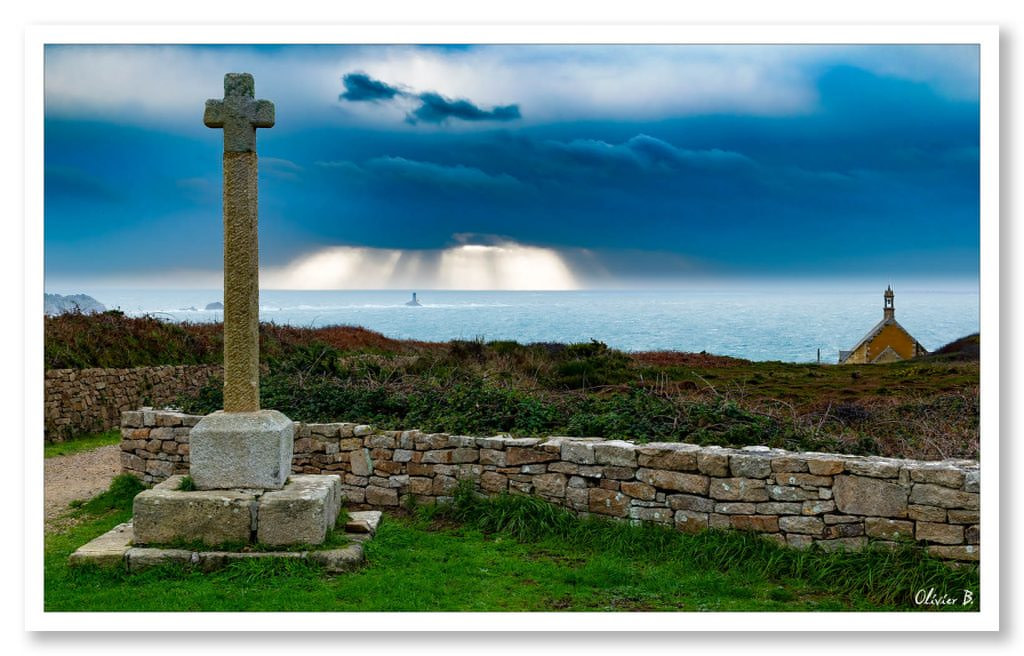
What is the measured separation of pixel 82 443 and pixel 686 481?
12.3 metres

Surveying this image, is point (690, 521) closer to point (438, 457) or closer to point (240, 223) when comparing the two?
point (438, 457)

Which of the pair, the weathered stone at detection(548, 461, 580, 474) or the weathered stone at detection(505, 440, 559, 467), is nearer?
the weathered stone at detection(548, 461, 580, 474)

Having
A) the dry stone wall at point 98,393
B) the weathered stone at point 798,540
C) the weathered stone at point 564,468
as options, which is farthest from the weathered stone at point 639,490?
the dry stone wall at point 98,393

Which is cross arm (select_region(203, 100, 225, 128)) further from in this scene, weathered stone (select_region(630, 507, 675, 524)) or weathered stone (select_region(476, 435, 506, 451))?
weathered stone (select_region(630, 507, 675, 524))

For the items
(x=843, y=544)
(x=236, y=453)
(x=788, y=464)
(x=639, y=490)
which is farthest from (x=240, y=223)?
(x=843, y=544)

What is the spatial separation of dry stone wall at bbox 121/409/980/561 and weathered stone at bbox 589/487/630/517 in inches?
0.4

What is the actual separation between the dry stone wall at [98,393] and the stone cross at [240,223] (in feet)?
25.1

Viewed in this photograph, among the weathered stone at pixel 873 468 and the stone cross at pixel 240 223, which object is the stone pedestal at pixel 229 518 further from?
the weathered stone at pixel 873 468

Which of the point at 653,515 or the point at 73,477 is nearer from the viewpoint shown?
the point at 653,515

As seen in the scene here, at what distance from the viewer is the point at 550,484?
767 centimetres

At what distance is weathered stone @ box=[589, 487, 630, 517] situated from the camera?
7270 mm

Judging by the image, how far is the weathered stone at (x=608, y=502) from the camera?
7270 millimetres

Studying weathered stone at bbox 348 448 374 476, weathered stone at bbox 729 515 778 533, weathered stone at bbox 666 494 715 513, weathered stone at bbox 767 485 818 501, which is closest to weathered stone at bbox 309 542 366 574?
weathered stone at bbox 348 448 374 476

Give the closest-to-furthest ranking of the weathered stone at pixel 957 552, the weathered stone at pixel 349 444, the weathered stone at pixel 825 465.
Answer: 1. the weathered stone at pixel 957 552
2. the weathered stone at pixel 825 465
3. the weathered stone at pixel 349 444
